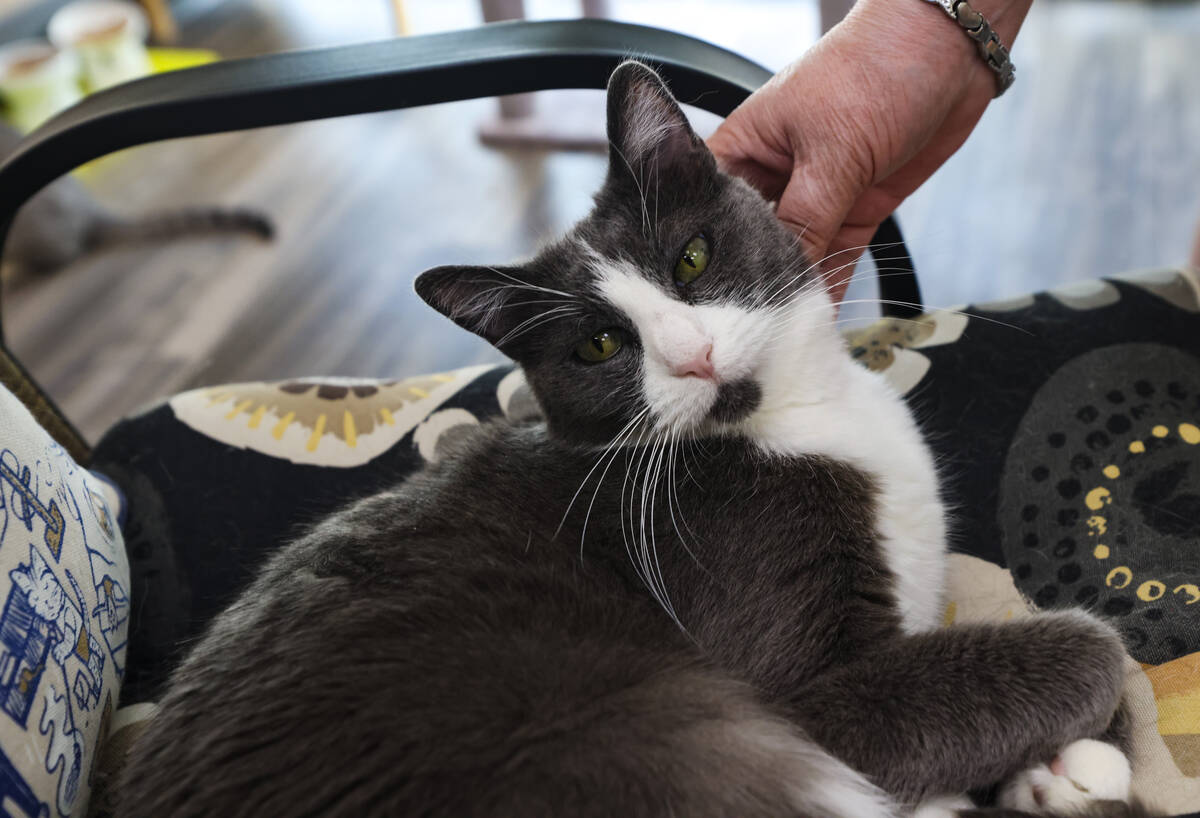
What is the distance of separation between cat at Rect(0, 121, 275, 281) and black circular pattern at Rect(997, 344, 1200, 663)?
2.77m

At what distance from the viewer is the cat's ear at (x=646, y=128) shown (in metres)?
1.14

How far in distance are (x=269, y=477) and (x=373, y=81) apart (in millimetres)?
585

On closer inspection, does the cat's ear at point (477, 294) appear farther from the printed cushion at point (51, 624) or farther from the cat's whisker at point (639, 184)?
the printed cushion at point (51, 624)

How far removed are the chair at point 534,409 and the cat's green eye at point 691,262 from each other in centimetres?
30

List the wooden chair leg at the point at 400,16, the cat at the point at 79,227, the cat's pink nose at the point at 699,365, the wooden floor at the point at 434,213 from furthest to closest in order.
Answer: the wooden chair leg at the point at 400,16 < the cat at the point at 79,227 < the wooden floor at the point at 434,213 < the cat's pink nose at the point at 699,365

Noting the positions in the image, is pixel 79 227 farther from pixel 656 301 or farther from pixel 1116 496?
pixel 1116 496

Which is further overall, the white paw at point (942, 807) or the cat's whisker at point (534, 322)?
the cat's whisker at point (534, 322)

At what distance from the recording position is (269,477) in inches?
54.4

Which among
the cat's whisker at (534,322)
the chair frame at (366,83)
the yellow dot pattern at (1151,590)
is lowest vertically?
the yellow dot pattern at (1151,590)

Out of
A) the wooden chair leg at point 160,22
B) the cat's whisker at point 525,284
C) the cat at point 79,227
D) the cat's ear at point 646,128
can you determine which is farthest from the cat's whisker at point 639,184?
the wooden chair leg at point 160,22

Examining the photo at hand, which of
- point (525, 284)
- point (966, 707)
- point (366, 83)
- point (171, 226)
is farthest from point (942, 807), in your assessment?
point (171, 226)

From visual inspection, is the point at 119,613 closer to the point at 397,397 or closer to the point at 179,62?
the point at 397,397

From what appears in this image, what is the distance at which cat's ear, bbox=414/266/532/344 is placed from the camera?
1141mm

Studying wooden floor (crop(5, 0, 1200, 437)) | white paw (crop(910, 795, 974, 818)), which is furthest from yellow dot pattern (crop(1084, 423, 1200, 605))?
wooden floor (crop(5, 0, 1200, 437))
